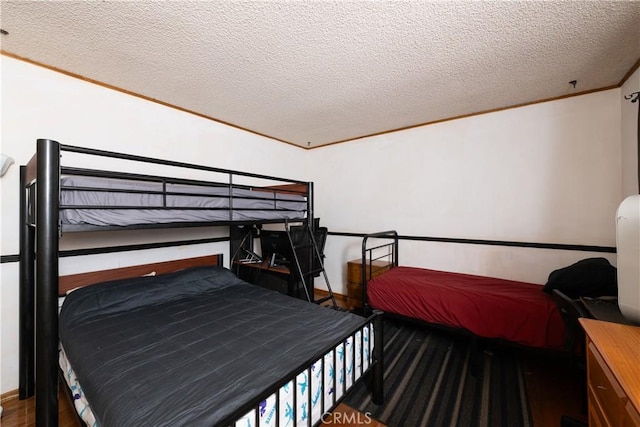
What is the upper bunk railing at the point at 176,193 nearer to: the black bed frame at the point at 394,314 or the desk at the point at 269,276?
the desk at the point at 269,276

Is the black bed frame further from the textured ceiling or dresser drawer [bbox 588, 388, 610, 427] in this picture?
the textured ceiling

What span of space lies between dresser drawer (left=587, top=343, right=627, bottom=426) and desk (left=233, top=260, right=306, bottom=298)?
2144 millimetres

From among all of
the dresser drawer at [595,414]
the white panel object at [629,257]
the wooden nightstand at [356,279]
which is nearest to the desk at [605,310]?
the white panel object at [629,257]

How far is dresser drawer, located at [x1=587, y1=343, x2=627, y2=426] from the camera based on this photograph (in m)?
0.79

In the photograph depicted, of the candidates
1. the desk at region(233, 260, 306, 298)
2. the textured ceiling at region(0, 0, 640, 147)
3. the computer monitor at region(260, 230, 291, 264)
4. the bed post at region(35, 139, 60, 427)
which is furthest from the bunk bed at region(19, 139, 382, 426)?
the textured ceiling at region(0, 0, 640, 147)

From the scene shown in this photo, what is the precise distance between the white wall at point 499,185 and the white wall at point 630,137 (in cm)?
7

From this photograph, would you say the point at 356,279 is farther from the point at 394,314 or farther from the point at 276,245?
the point at 276,245

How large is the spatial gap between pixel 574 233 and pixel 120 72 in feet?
13.9

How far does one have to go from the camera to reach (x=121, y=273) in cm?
222

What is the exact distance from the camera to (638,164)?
177cm

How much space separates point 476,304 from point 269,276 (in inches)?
83.4

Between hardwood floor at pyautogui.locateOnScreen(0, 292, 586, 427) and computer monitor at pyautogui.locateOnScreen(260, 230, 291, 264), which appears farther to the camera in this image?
computer monitor at pyautogui.locateOnScreen(260, 230, 291, 264)

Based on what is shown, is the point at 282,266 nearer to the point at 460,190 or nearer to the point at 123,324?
the point at 123,324

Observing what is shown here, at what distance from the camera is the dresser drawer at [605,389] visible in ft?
2.60
